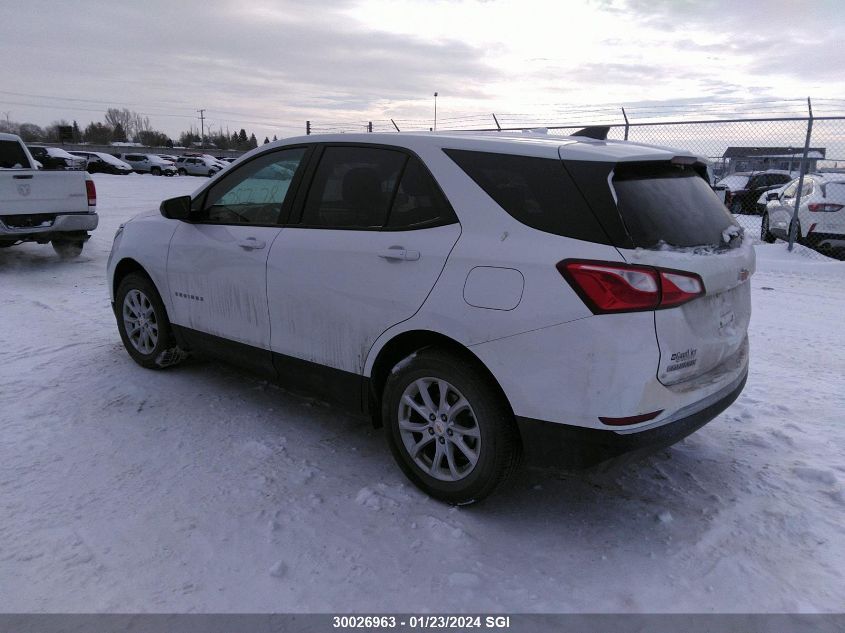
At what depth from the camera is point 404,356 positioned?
→ 3.20 metres

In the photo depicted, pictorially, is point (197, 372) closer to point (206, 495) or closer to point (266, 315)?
point (266, 315)

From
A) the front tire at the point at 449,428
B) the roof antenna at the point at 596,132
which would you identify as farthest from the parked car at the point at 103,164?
the front tire at the point at 449,428

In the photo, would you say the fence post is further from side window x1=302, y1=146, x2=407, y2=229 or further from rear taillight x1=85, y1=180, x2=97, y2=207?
rear taillight x1=85, y1=180, x2=97, y2=207

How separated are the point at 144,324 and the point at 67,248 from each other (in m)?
6.08

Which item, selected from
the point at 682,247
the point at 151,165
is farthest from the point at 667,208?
the point at 151,165

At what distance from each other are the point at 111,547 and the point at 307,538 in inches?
32.1

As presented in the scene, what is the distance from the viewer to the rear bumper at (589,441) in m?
2.54

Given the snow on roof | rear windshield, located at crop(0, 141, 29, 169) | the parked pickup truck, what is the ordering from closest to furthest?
the snow on roof, the parked pickup truck, rear windshield, located at crop(0, 141, 29, 169)

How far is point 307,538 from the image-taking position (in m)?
2.77

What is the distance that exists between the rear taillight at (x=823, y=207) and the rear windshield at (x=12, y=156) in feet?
40.1

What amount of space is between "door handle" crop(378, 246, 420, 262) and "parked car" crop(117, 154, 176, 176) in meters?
43.1

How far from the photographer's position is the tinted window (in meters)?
2.61
